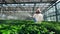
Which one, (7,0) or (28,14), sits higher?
(7,0)

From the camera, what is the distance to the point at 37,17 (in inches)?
397

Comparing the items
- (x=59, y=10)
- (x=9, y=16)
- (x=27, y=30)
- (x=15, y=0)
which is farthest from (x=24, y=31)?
(x=9, y=16)

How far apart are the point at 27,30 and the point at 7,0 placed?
12775 mm

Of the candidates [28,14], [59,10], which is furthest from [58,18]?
[28,14]

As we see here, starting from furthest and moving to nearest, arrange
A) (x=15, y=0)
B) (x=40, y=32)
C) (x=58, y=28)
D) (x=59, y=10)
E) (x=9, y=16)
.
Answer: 1. (x=9, y=16)
2. (x=15, y=0)
3. (x=59, y=10)
4. (x=58, y=28)
5. (x=40, y=32)

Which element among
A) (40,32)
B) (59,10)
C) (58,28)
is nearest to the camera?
(40,32)

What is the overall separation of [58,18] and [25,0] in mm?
3403

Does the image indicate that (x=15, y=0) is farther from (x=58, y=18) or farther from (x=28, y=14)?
(x=28, y=14)

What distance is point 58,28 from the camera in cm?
355

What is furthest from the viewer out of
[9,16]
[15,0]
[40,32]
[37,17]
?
[9,16]

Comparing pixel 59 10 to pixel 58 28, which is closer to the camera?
pixel 58 28

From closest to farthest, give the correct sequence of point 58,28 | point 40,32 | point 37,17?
point 40,32, point 58,28, point 37,17

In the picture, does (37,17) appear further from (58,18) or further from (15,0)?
(15,0)

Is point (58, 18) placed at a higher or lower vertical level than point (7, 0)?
lower
